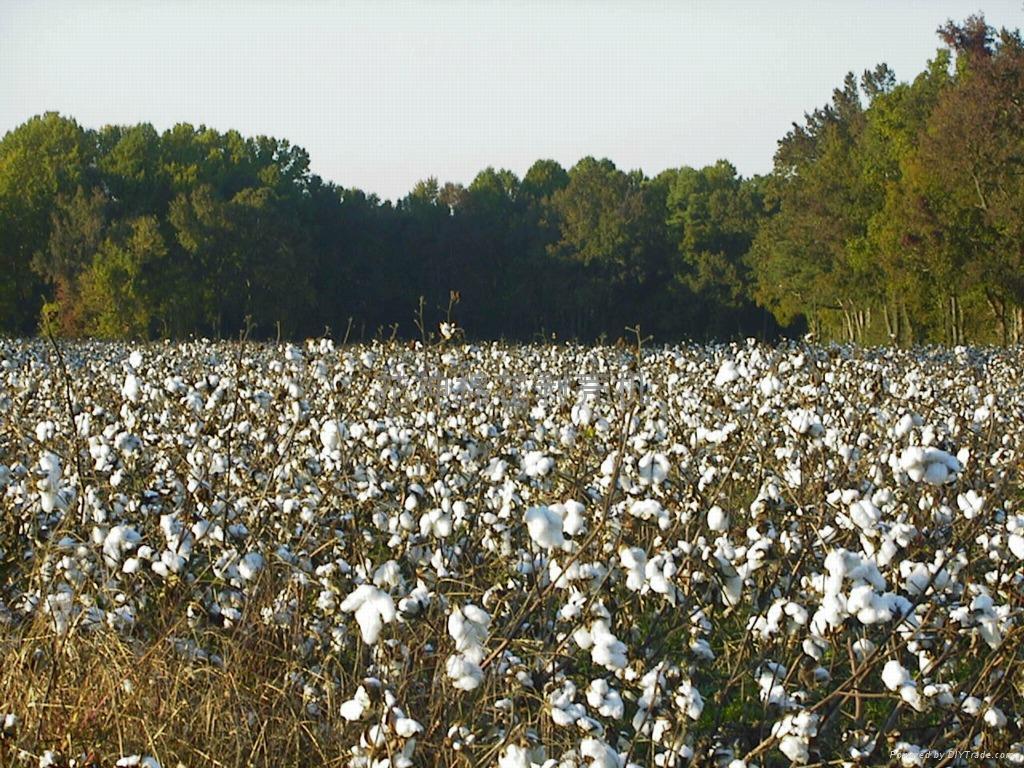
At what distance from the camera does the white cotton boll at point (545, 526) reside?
333cm

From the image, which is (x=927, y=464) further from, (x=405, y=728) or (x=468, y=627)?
(x=405, y=728)

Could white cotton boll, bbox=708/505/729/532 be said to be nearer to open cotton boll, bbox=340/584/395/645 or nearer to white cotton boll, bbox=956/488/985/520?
white cotton boll, bbox=956/488/985/520

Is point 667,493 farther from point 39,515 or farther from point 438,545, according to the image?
point 39,515

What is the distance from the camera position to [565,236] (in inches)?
2923

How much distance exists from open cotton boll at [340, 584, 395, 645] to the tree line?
32.5 metres

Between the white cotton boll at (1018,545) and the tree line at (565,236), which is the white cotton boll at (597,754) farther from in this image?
the tree line at (565,236)

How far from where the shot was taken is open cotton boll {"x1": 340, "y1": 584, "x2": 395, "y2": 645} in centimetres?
318

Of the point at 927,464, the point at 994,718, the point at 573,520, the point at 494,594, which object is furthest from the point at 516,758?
the point at 994,718

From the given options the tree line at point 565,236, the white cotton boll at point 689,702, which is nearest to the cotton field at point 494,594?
the white cotton boll at point 689,702

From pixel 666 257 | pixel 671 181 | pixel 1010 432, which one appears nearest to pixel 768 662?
pixel 1010 432

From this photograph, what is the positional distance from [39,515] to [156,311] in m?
51.2

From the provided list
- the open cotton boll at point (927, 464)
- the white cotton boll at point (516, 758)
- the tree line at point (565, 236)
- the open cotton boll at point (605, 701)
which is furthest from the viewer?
the tree line at point (565, 236)

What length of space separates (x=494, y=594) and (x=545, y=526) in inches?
46.7

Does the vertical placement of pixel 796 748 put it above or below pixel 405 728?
below
